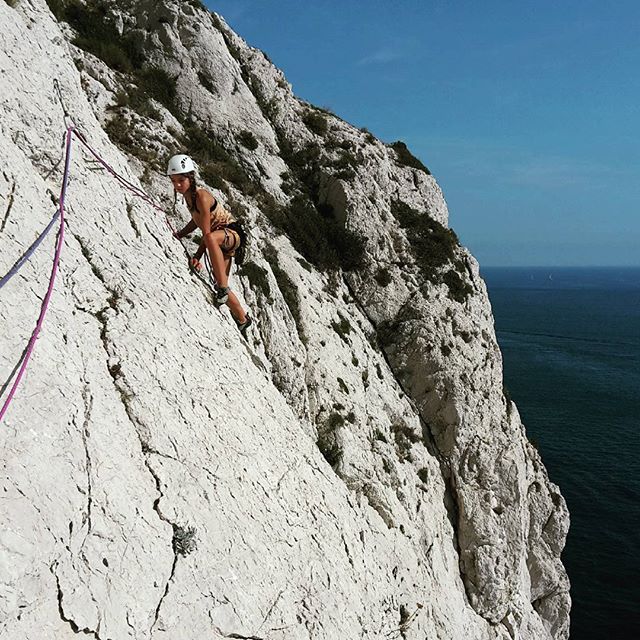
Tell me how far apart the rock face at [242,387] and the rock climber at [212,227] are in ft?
1.30

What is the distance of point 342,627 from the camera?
779cm

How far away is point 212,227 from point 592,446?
45760mm

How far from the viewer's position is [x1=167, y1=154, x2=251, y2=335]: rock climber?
8.66m

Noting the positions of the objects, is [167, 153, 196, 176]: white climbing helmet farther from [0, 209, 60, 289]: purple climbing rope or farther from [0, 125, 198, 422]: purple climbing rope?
[0, 209, 60, 289]: purple climbing rope

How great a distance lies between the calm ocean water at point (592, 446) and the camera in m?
29.2

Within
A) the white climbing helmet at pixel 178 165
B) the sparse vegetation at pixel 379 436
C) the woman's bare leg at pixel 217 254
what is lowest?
the sparse vegetation at pixel 379 436

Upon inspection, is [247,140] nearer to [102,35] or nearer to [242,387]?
[102,35]

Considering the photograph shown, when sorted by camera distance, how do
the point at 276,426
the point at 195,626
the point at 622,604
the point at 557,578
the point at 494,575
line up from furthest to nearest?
the point at 622,604
the point at 557,578
the point at 494,575
the point at 276,426
the point at 195,626

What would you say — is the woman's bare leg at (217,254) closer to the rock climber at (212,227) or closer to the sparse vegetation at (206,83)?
the rock climber at (212,227)

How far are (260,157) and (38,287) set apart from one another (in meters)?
13.0

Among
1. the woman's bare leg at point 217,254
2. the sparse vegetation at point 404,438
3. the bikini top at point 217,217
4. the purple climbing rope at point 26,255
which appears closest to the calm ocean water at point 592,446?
the sparse vegetation at point 404,438

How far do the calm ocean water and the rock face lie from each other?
1201 centimetres

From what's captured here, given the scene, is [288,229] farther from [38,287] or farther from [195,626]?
[195,626]

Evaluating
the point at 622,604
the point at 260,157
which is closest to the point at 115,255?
the point at 260,157
